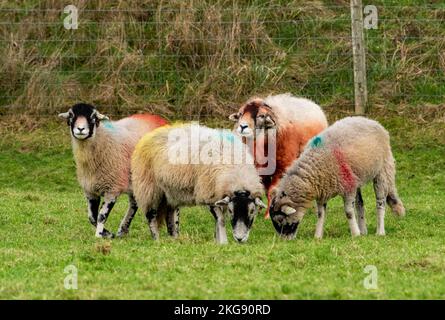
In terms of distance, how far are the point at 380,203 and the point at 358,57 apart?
6.33 m

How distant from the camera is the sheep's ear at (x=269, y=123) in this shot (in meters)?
14.0

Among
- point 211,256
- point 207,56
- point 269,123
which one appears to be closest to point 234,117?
point 269,123

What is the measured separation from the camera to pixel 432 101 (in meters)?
18.8

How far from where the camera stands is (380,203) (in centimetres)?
1241

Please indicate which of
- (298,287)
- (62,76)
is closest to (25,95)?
(62,76)

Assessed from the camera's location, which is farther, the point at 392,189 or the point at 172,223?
the point at 392,189

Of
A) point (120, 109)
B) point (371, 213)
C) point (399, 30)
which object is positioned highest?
point (399, 30)

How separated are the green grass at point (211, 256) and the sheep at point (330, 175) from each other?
336 mm

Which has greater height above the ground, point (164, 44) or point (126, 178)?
point (164, 44)

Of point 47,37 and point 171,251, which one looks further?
point 47,37

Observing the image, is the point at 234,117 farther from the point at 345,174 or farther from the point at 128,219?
the point at 345,174
